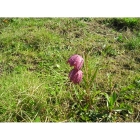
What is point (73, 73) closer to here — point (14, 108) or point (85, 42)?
point (14, 108)

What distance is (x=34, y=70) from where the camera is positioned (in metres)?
2.30

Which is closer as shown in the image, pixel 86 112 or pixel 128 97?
pixel 86 112

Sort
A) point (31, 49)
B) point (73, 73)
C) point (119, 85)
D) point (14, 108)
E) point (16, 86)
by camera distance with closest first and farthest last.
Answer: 1. point (73, 73)
2. point (14, 108)
3. point (16, 86)
4. point (119, 85)
5. point (31, 49)

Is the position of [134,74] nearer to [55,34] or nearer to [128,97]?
[128,97]

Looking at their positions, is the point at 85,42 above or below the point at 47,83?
above

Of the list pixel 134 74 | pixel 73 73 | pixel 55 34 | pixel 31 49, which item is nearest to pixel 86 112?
pixel 73 73

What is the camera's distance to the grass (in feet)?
5.70

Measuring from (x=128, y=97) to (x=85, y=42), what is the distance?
0.97 metres

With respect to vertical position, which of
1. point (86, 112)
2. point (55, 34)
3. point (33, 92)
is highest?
point (55, 34)

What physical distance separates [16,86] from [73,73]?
20.2 inches

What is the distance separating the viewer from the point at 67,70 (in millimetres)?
2191

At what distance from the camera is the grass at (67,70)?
5.70 feet

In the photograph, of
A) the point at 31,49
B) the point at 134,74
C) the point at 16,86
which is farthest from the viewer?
the point at 31,49

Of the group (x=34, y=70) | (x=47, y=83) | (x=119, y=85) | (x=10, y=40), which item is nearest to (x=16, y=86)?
(x=47, y=83)
